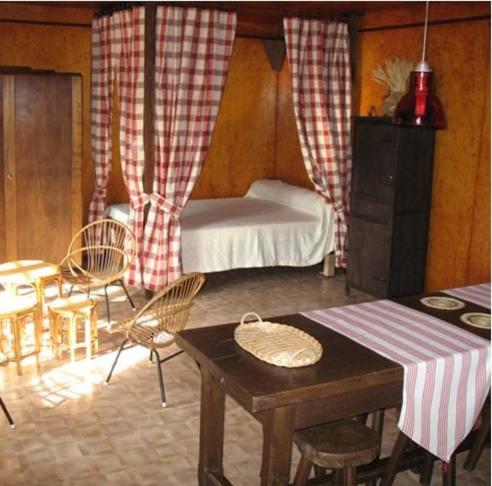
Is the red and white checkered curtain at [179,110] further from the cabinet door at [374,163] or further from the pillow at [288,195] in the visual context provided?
the pillow at [288,195]

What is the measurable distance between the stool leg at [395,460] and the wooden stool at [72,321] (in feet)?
7.51

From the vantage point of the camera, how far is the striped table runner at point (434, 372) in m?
2.78

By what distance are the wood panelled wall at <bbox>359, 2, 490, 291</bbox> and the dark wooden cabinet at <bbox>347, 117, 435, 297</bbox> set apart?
170 mm

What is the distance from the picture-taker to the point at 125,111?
6008mm

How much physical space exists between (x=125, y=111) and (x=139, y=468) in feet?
11.4

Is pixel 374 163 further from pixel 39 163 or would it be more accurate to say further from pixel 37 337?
pixel 37 337

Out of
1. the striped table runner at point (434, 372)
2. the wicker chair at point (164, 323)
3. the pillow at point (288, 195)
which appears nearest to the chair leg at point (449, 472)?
the striped table runner at point (434, 372)

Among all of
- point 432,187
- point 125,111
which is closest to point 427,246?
point 432,187

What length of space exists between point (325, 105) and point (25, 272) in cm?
313

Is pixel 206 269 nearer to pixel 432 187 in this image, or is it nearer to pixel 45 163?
pixel 45 163

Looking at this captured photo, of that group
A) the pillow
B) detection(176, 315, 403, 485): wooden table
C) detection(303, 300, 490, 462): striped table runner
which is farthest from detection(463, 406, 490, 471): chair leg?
the pillow

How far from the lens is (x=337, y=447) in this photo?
258 cm

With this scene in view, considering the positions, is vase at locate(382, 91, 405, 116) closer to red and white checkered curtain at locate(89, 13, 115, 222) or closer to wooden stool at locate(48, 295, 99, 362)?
red and white checkered curtain at locate(89, 13, 115, 222)

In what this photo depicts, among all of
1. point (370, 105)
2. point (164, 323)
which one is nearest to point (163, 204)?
point (164, 323)
